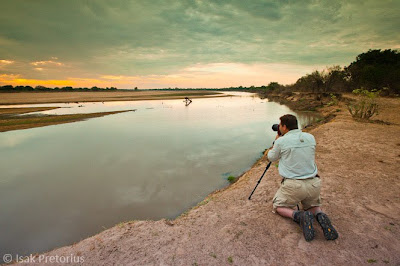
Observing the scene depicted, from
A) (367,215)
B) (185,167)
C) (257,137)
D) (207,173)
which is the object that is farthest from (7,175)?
(257,137)

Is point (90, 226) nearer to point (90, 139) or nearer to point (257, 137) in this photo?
point (90, 139)

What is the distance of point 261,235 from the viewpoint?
3891mm

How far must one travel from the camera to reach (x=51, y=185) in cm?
852

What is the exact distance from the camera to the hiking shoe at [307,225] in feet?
11.6

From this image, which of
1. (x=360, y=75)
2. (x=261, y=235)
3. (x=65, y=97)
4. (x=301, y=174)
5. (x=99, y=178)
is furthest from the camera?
(x=65, y=97)

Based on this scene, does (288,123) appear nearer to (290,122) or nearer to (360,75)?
(290,122)

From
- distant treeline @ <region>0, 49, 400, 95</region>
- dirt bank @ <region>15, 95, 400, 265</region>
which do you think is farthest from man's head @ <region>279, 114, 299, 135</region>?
distant treeline @ <region>0, 49, 400, 95</region>

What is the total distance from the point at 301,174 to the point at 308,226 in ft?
3.29

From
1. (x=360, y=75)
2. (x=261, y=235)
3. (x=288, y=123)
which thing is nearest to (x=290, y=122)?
(x=288, y=123)

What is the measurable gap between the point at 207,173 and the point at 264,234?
5617 mm

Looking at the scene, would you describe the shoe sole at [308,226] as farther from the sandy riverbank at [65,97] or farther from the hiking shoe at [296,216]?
the sandy riverbank at [65,97]

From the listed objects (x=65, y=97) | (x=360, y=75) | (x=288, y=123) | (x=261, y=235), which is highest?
(x=360, y=75)

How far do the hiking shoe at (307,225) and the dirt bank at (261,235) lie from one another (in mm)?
169

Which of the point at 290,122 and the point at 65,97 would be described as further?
the point at 65,97
